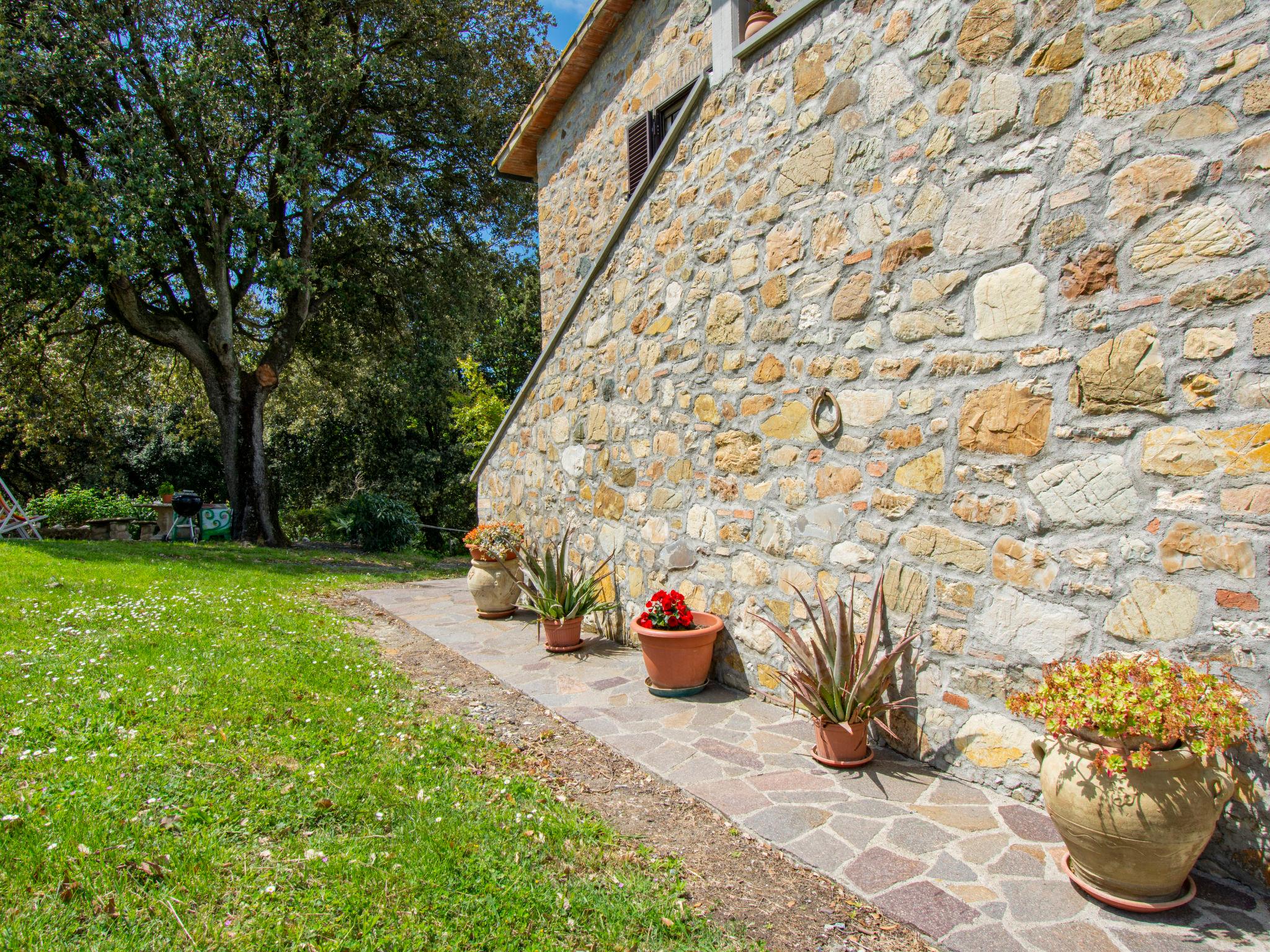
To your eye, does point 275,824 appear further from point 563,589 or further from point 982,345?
point 982,345

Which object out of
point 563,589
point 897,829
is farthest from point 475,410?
point 897,829

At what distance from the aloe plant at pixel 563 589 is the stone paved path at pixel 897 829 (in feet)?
2.93

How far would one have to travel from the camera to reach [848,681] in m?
3.67

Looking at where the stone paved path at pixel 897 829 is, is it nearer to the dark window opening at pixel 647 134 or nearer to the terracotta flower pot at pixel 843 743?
the terracotta flower pot at pixel 843 743

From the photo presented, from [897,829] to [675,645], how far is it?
1877 mm

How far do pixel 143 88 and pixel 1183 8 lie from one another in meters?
13.3

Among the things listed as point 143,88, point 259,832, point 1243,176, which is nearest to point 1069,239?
point 1243,176

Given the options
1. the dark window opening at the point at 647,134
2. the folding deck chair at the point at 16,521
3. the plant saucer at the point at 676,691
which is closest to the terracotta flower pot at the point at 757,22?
the dark window opening at the point at 647,134

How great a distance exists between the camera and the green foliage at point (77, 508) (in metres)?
13.5

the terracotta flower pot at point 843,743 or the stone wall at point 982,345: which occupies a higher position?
the stone wall at point 982,345

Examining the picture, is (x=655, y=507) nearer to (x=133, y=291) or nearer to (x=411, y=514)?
(x=133, y=291)

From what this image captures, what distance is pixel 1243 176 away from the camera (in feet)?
8.55

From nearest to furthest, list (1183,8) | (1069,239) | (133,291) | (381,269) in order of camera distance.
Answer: (1183,8) < (1069,239) < (133,291) < (381,269)

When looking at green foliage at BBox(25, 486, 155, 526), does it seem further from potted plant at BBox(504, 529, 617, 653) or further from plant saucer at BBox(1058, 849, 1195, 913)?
plant saucer at BBox(1058, 849, 1195, 913)
